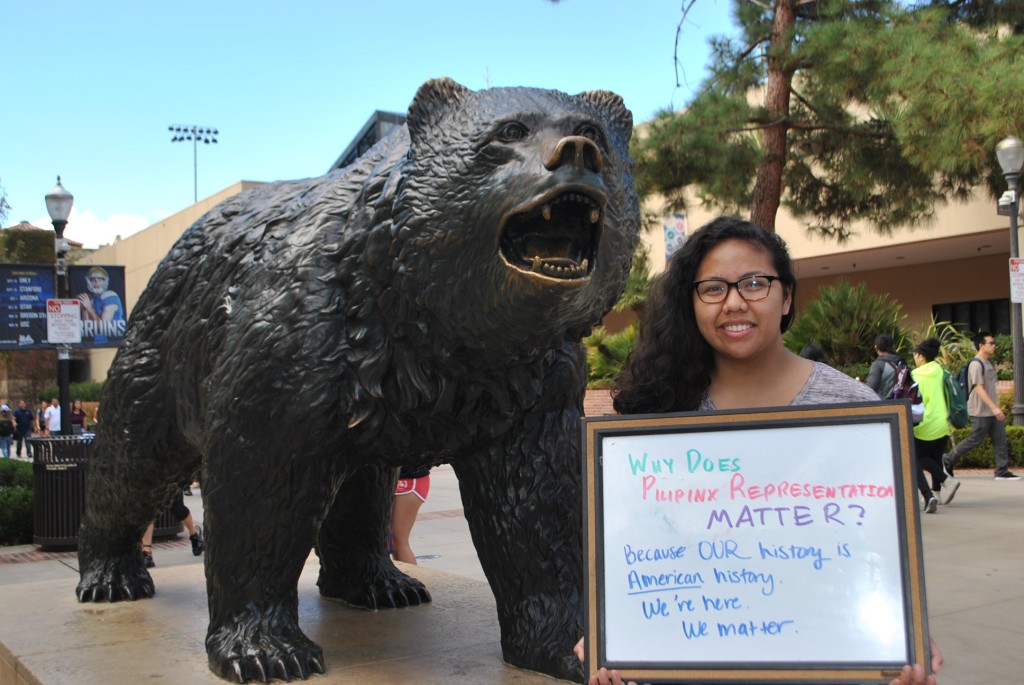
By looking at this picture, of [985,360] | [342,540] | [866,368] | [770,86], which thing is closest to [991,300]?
[866,368]

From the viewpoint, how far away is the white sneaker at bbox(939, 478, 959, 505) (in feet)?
31.7

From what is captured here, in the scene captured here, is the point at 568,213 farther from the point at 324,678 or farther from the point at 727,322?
the point at 324,678

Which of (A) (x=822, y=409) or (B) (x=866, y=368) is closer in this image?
(A) (x=822, y=409)

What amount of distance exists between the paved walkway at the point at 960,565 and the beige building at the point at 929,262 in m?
9.08

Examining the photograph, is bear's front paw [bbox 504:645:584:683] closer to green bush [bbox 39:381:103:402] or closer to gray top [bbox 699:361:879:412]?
gray top [bbox 699:361:879:412]

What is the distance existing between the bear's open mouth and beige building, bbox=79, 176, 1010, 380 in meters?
18.1

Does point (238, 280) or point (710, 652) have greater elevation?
point (238, 280)

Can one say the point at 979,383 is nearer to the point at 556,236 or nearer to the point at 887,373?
the point at 887,373

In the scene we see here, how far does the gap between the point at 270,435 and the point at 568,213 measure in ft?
4.04

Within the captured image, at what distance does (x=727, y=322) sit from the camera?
2.30m

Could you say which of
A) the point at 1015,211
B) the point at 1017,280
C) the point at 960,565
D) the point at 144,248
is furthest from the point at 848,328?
the point at 144,248

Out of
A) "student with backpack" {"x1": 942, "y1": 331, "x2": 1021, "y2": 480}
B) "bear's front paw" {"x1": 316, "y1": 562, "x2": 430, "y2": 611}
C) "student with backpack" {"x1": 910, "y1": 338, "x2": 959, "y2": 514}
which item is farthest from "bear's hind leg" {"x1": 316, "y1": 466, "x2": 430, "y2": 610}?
"student with backpack" {"x1": 942, "y1": 331, "x2": 1021, "y2": 480}

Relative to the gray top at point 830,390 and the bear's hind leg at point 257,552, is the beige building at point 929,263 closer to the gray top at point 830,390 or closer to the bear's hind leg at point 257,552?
the bear's hind leg at point 257,552

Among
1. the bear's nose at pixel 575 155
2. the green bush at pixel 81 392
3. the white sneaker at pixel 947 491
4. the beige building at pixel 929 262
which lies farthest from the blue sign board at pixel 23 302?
the green bush at pixel 81 392
